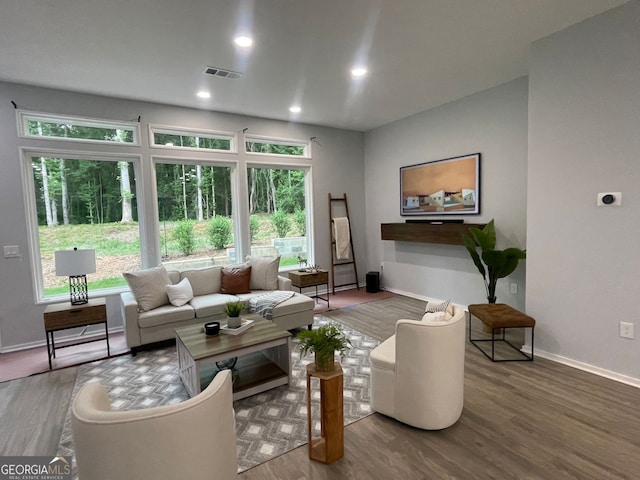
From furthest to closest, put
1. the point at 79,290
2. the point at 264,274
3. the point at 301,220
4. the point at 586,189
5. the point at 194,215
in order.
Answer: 1. the point at 301,220
2. the point at 194,215
3. the point at 264,274
4. the point at 79,290
5. the point at 586,189

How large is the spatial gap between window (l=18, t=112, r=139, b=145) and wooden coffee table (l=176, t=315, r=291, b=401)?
2967 millimetres

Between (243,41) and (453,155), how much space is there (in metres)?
3.34

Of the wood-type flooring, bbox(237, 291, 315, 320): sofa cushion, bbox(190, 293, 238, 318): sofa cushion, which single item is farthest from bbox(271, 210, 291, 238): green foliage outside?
the wood-type flooring

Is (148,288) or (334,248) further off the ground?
(334,248)

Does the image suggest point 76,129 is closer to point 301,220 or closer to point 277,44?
point 277,44

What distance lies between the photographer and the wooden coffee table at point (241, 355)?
254 cm

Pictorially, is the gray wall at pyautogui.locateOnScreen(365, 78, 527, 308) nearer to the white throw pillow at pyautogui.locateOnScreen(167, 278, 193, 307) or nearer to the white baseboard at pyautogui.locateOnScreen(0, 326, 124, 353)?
the white throw pillow at pyautogui.locateOnScreen(167, 278, 193, 307)

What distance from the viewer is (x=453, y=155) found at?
4.85 meters

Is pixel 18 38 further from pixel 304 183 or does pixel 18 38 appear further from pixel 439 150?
pixel 439 150

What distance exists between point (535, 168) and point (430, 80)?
1.65 m

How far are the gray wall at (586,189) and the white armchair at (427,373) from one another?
5.02 feet

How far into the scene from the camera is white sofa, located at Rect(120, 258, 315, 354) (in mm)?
3514

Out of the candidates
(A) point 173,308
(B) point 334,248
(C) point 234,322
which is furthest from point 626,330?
(A) point 173,308

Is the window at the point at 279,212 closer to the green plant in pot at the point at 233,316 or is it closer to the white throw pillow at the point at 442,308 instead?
the green plant in pot at the point at 233,316
